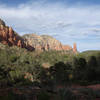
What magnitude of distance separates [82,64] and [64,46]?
135 metres

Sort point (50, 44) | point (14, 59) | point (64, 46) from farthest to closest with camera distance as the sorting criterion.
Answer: point (50, 44) → point (64, 46) → point (14, 59)

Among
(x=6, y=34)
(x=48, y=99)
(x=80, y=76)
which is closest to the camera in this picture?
(x=48, y=99)

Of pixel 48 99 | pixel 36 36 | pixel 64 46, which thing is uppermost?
pixel 36 36

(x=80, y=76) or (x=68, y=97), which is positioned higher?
(x=68, y=97)

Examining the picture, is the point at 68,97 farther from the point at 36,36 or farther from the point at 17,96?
the point at 36,36

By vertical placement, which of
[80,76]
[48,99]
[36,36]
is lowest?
[80,76]

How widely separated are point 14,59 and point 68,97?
50.2 metres

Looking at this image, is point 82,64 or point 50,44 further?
Answer: point 50,44

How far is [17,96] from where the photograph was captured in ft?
15.2

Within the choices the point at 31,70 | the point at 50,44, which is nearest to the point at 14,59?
the point at 31,70

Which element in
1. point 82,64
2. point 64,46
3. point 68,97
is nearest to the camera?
point 68,97

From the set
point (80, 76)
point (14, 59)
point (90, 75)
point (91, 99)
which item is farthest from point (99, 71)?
point (14, 59)

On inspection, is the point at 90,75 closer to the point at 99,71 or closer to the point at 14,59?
the point at 99,71

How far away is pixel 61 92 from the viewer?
15.4 feet
